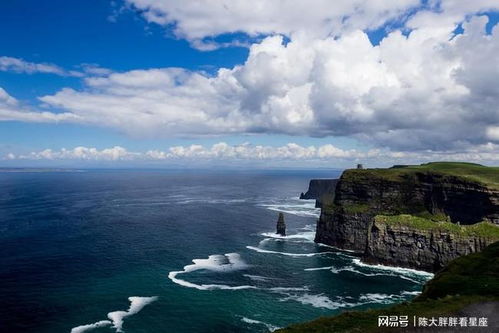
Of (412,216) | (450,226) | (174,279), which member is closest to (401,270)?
(450,226)

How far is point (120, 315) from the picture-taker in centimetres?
7425

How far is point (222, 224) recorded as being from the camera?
172m

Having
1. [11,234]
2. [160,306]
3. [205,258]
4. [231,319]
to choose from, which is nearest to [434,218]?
[205,258]

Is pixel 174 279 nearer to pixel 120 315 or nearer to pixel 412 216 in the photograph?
pixel 120 315

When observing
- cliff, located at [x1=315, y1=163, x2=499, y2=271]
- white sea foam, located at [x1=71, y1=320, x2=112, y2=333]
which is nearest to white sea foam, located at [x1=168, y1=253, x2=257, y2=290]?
white sea foam, located at [x1=71, y1=320, x2=112, y2=333]

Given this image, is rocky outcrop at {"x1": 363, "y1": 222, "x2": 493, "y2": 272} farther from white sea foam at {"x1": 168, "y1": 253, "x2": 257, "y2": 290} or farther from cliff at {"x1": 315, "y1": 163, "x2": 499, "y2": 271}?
white sea foam at {"x1": 168, "y1": 253, "x2": 257, "y2": 290}

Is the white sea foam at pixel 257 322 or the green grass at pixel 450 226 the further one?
the green grass at pixel 450 226

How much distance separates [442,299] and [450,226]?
7034cm

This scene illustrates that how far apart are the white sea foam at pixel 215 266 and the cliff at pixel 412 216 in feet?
134

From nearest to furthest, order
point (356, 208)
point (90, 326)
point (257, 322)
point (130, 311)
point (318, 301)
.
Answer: point (90, 326), point (257, 322), point (130, 311), point (318, 301), point (356, 208)

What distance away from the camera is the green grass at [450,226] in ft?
355

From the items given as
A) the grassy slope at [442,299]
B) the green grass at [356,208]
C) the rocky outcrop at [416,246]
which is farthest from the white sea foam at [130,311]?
the green grass at [356,208]

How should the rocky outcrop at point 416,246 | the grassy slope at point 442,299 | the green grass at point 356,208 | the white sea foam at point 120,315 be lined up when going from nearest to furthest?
the grassy slope at point 442,299
the white sea foam at point 120,315
the rocky outcrop at point 416,246
the green grass at point 356,208

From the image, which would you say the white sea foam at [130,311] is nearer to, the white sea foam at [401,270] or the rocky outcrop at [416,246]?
the white sea foam at [401,270]
